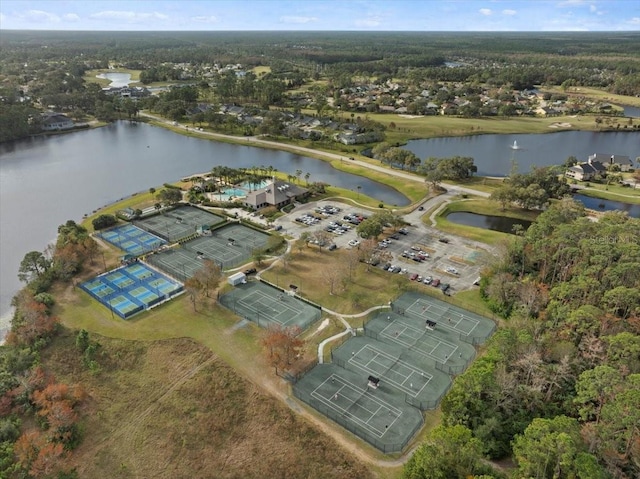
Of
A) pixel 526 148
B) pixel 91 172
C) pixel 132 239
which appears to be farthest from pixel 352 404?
pixel 526 148

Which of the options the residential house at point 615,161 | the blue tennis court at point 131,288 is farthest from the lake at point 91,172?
the residential house at point 615,161

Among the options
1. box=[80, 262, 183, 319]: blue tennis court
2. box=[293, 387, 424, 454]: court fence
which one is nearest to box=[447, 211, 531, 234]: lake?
box=[293, 387, 424, 454]: court fence

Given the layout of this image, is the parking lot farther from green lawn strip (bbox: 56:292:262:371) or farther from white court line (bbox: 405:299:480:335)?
green lawn strip (bbox: 56:292:262:371)

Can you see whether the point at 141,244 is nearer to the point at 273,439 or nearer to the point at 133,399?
the point at 133,399

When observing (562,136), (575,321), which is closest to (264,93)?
(562,136)

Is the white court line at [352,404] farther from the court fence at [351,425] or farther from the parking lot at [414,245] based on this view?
the parking lot at [414,245]

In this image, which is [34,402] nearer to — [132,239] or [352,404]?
[352,404]
